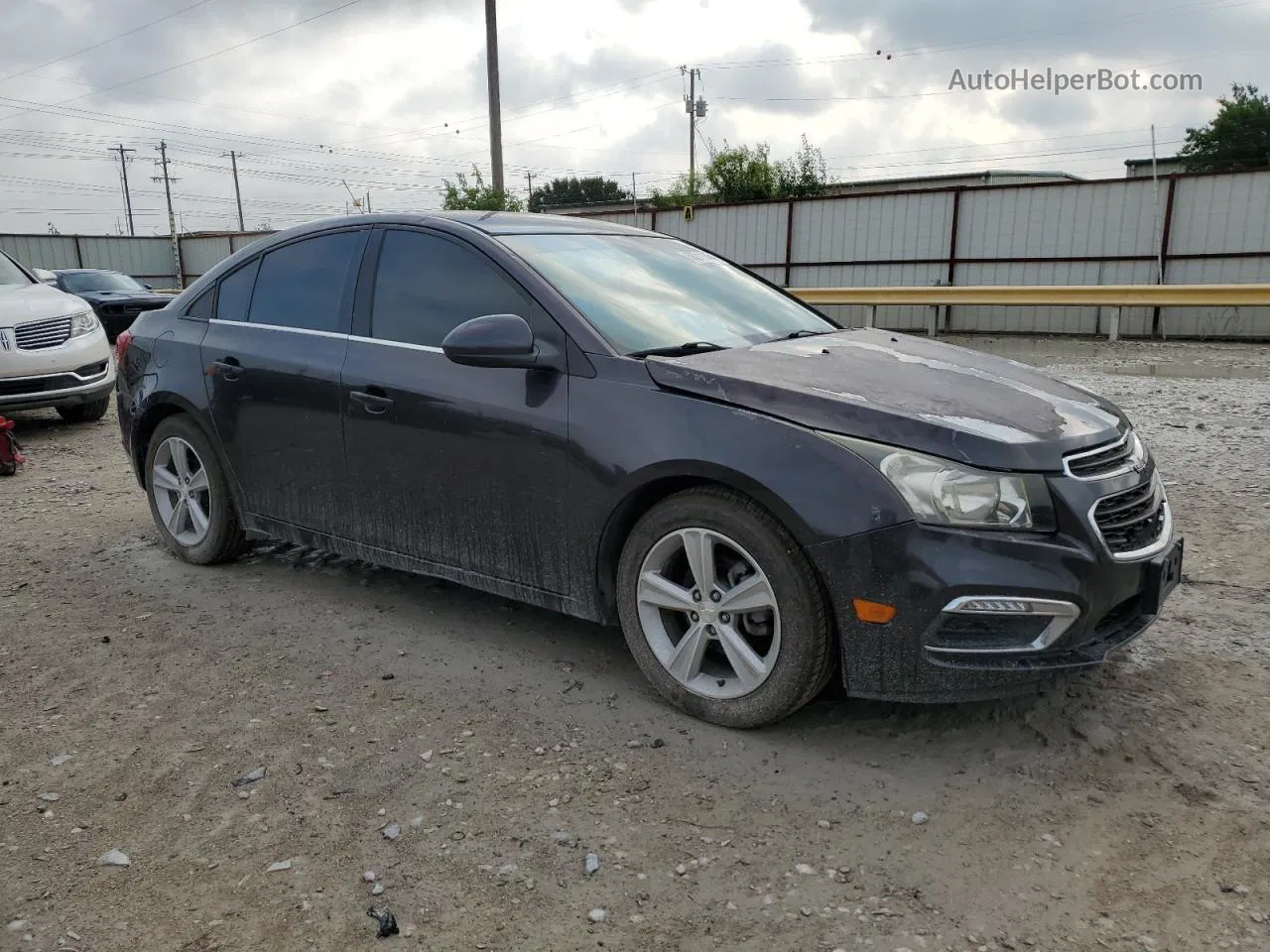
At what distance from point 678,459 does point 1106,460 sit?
1.28m

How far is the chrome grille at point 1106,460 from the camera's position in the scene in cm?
287

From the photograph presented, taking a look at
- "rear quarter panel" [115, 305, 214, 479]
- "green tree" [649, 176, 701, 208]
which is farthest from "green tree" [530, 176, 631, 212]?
"rear quarter panel" [115, 305, 214, 479]

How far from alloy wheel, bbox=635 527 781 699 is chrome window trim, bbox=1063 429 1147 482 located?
3.01 feet

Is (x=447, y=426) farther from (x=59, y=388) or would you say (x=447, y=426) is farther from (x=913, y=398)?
(x=59, y=388)

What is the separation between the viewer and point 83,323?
912 cm

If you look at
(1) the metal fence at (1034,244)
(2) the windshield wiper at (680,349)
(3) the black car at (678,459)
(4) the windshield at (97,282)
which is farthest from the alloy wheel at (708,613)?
(4) the windshield at (97,282)

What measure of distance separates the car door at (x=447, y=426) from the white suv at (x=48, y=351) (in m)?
5.97

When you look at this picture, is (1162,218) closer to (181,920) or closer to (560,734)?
(560,734)

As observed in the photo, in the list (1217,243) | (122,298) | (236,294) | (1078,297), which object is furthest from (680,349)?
(122,298)

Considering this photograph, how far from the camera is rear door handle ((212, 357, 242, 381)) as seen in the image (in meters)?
4.47

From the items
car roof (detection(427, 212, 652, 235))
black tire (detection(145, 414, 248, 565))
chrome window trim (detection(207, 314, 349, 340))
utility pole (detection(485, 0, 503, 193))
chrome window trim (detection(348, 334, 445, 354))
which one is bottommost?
black tire (detection(145, 414, 248, 565))

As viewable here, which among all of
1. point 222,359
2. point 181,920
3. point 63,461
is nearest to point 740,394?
point 181,920

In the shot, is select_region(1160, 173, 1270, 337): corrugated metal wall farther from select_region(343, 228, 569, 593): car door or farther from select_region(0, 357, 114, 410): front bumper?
select_region(343, 228, 569, 593): car door

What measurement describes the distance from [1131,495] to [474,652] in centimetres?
235
